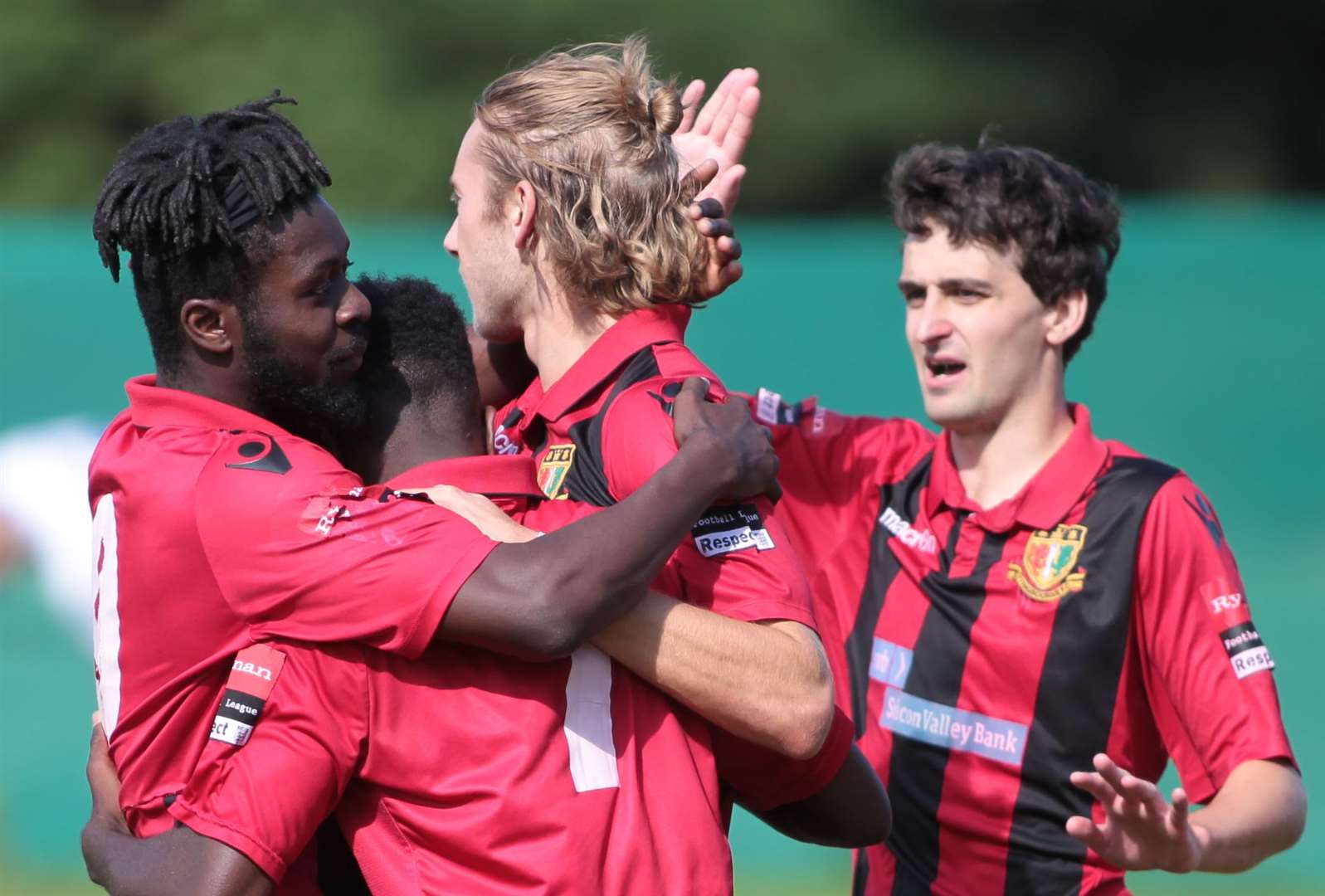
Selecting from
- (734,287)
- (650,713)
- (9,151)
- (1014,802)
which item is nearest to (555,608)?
(650,713)

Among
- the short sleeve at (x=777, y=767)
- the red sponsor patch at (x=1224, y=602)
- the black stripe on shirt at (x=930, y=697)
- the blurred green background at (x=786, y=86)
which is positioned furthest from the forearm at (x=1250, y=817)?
the blurred green background at (x=786, y=86)

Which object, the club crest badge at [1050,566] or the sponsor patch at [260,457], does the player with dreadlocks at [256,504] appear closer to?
the sponsor patch at [260,457]

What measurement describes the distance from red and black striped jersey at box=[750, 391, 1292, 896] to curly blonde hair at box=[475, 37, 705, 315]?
1.12 metres

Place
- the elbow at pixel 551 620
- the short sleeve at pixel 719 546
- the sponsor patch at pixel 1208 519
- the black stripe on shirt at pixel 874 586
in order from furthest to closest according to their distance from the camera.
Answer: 1. the black stripe on shirt at pixel 874 586
2. the sponsor patch at pixel 1208 519
3. the short sleeve at pixel 719 546
4. the elbow at pixel 551 620

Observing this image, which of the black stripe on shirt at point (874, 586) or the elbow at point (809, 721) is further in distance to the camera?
the black stripe on shirt at point (874, 586)

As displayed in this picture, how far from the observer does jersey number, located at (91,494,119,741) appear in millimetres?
2637

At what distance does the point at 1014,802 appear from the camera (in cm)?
349

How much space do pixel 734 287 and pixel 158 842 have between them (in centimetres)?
531

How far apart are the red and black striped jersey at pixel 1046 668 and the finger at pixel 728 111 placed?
94 centimetres

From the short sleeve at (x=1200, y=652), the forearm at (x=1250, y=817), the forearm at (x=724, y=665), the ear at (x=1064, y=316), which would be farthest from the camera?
the ear at (x=1064, y=316)

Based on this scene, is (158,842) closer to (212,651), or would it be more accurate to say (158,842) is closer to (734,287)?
(212,651)

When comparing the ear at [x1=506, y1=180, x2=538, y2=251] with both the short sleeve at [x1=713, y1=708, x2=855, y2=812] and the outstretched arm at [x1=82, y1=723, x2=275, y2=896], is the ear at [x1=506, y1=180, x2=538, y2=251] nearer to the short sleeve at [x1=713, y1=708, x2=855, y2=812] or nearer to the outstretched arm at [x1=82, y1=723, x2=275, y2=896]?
the short sleeve at [x1=713, y1=708, x2=855, y2=812]

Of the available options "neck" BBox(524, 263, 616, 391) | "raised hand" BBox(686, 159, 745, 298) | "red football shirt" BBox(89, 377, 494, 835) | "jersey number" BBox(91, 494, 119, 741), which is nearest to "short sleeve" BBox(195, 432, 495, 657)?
"red football shirt" BBox(89, 377, 494, 835)

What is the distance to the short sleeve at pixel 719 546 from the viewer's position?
8.59ft
